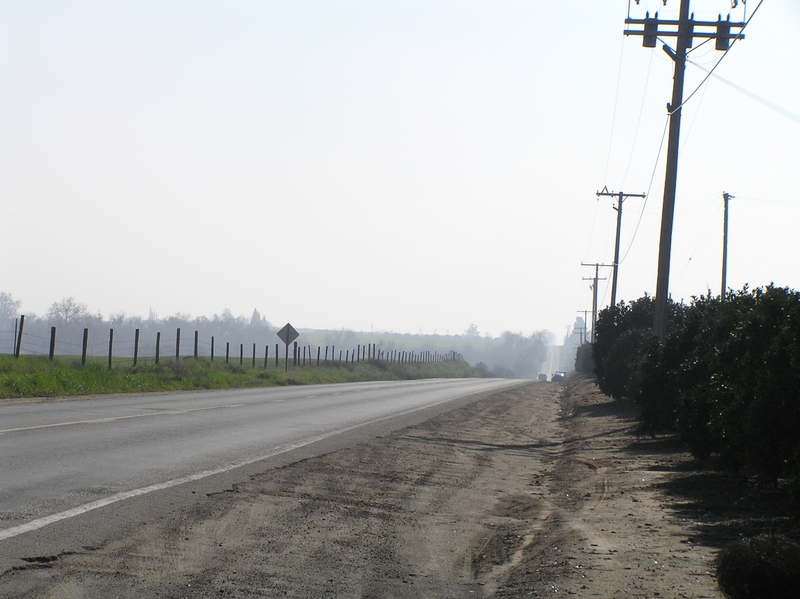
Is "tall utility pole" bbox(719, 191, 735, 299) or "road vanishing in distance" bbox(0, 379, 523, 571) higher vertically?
"tall utility pole" bbox(719, 191, 735, 299)

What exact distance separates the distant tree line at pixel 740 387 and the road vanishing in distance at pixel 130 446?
546 cm

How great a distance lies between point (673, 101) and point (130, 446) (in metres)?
14.9

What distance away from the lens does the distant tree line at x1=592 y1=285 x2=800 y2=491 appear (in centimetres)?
723

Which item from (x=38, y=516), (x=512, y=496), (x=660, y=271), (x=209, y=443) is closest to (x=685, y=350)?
(x=660, y=271)

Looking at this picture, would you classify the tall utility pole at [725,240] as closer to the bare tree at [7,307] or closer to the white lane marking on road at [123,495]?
the white lane marking on road at [123,495]

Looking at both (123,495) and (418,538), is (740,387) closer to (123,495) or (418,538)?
(418,538)

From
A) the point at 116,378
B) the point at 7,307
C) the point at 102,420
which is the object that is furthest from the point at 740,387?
the point at 7,307

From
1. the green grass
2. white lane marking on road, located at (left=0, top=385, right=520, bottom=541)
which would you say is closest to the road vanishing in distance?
white lane marking on road, located at (left=0, top=385, right=520, bottom=541)

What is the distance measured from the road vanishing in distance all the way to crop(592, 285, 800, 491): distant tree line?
546cm

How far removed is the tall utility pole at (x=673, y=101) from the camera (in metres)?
18.1

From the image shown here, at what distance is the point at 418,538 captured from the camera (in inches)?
252

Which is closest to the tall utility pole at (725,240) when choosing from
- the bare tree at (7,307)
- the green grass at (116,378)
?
the green grass at (116,378)

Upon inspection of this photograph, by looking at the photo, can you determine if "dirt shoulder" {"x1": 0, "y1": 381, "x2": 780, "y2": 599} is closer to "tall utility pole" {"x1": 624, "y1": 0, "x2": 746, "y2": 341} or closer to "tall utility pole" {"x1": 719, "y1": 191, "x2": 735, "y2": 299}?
"tall utility pole" {"x1": 624, "y1": 0, "x2": 746, "y2": 341}

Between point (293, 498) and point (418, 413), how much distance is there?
1402cm
